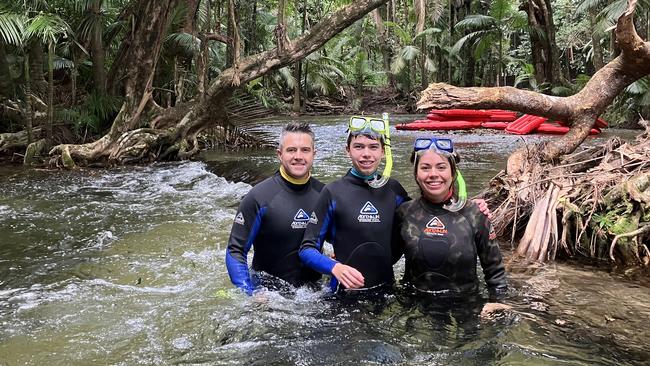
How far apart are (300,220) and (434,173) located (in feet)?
3.18

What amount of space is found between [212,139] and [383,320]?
11.5m

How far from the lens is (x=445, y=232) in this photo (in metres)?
3.48

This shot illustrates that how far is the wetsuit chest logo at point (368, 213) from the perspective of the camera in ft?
11.9

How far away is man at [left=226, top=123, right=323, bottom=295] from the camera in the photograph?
12.0 ft

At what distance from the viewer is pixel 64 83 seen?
46.8ft

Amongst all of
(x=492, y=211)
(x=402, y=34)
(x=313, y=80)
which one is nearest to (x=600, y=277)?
(x=492, y=211)

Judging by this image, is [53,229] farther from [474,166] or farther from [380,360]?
[474,166]

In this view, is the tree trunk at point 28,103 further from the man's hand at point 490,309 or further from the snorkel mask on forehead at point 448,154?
the man's hand at point 490,309

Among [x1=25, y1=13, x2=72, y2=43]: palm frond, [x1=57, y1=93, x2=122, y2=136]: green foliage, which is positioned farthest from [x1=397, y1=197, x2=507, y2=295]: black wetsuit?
[x1=57, y1=93, x2=122, y2=136]: green foliage

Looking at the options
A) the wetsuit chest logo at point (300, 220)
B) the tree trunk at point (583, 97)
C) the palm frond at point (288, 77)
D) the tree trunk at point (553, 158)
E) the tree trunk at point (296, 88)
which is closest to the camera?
the wetsuit chest logo at point (300, 220)

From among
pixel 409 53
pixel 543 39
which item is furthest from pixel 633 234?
pixel 409 53

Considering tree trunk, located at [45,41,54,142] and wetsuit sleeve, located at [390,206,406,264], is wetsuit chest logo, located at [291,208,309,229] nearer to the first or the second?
wetsuit sleeve, located at [390,206,406,264]

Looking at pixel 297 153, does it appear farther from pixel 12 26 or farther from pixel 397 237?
pixel 12 26

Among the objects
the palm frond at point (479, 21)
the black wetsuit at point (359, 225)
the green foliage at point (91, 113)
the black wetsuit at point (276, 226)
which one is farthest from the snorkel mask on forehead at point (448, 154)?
the palm frond at point (479, 21)
